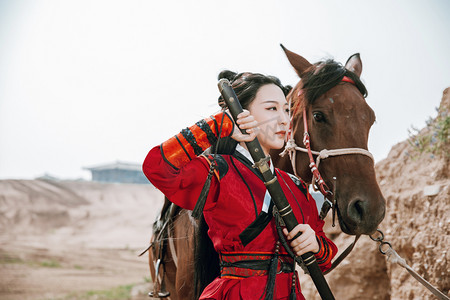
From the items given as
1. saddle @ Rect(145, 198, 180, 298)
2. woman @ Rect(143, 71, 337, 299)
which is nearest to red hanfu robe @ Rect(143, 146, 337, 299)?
woman @ Rect(143, 71, 337, 299)

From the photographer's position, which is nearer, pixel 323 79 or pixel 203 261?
pixel 203 261

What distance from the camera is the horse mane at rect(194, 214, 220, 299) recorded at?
191 cm

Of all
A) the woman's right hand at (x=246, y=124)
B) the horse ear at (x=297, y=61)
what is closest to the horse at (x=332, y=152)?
the horse ear at (x=297, y=61)

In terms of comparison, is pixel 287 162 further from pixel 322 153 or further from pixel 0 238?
pixel 0 238

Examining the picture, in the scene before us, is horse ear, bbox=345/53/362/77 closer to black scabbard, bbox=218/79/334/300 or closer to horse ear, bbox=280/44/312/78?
horse ear, bbox=280/44/312/78

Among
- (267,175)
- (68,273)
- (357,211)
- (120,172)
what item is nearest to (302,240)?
(267,175)

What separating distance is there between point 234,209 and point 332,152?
0.70 meters

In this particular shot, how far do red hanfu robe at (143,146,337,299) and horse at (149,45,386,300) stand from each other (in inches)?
11.8

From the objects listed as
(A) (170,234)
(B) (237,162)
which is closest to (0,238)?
(A) (170,234)

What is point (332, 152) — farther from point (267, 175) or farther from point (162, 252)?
point (162, 252)

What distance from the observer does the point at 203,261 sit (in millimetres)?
1910

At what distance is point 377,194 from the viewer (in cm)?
182

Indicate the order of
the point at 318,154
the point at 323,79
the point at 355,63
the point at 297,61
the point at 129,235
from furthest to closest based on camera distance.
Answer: the point at 129,235
the point at 355,63
the point at 297,61
the point at 323,79
the point at 318,154

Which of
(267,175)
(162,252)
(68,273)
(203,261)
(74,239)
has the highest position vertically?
(267,175)
